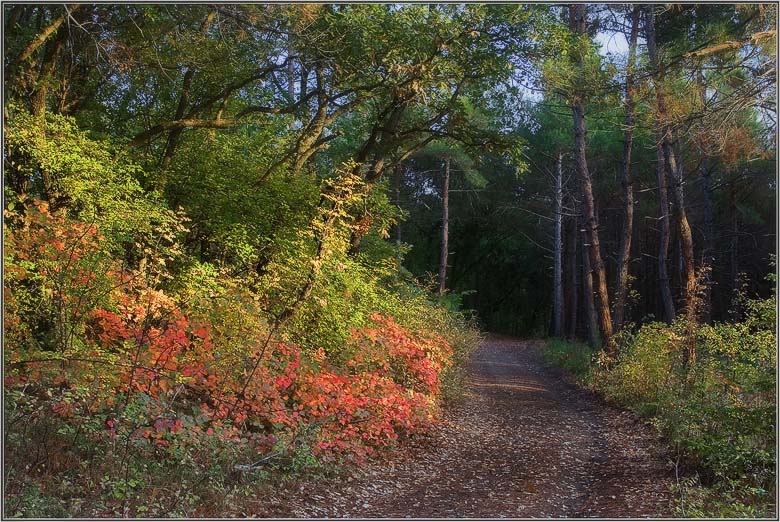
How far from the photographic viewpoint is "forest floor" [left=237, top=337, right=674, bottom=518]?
5.65 metres

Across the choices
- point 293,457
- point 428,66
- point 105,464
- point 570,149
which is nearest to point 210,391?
point 293,457

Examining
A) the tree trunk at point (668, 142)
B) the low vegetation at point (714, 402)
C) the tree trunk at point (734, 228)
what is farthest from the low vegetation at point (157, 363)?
the tree trunk at point (734, 228)

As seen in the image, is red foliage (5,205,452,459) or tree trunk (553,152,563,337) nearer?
red foliage (5,205,452,459)

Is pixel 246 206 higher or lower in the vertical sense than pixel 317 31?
lower

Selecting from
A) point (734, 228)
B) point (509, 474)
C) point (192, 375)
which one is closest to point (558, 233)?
point (734, 228)

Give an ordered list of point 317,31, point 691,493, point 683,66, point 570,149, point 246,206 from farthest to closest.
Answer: point 570,149
point 246,206
point 317,31
point 683,66
point 691,493

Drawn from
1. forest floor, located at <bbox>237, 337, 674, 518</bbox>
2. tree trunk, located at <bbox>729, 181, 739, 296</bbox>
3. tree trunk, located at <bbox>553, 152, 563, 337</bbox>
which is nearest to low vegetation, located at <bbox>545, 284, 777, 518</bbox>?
forest floor, located at <bbox>237, 337, 674, 518</bbox>

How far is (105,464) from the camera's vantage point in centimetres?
488

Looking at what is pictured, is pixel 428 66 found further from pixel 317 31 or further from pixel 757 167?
pixel 757 167

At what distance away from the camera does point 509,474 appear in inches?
277

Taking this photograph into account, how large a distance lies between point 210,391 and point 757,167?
22.2 metres

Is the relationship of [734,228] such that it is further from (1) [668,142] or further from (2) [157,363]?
(2) [157,363]

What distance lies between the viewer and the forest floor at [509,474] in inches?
222

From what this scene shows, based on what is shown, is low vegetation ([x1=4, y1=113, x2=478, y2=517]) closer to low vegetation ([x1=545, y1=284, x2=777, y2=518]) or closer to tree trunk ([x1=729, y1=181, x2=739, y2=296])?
low vegetation ([x1=545, y1=284, x2=777, y2=518])
